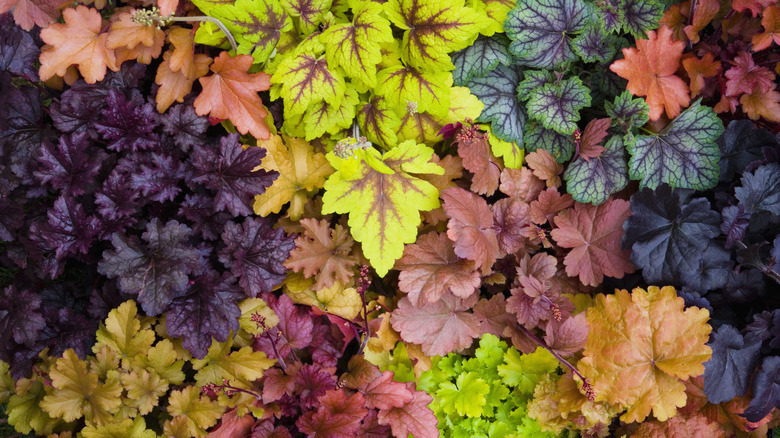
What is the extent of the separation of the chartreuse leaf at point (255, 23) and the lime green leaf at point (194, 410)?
1139mm

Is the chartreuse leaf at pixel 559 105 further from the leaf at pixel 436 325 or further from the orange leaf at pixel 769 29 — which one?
the leaf at pixel 436 325

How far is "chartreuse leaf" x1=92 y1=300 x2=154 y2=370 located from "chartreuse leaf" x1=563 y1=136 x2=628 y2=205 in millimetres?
1560

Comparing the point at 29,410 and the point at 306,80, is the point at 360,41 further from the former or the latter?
the point at 29,410

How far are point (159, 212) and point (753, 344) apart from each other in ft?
6.76

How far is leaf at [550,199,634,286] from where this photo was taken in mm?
1993

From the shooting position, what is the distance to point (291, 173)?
205 centimetres

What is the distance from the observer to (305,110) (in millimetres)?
1985

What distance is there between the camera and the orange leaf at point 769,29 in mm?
1858

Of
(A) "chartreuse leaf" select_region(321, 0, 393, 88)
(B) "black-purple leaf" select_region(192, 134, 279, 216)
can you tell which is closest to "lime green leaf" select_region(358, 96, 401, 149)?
(A) "chartreuse leaf" select_region(321, 0, 393, 88)

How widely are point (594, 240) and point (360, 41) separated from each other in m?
1.10

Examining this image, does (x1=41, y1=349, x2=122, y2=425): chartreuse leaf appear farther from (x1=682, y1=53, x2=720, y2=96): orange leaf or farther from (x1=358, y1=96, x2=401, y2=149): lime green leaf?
(x1=682, y1=53, x2=720, y2=96): orange leaf

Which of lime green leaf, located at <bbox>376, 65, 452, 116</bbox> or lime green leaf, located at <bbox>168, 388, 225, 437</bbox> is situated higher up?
lime green leaf, located at <bbox>376, 65, 452, 116</bbox>

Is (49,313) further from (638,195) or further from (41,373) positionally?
(638,195)

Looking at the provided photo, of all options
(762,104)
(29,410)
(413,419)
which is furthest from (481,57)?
(29,410)
